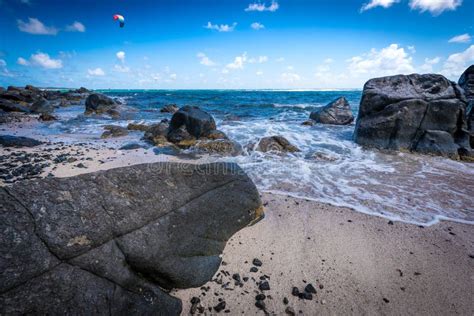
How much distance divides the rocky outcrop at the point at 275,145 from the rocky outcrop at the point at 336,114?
356 inches

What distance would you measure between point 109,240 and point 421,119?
39.1 ft

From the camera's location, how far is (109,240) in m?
2.45

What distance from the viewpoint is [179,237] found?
117 inches

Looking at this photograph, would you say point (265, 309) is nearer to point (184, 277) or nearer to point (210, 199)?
point (184, 277)

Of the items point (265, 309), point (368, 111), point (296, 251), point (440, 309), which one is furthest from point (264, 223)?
point (368, 111)

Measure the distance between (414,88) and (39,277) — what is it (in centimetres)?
1336

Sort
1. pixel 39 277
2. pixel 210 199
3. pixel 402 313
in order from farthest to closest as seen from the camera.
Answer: pixel 210 199 → pixel 402 313 → pixel 39 277

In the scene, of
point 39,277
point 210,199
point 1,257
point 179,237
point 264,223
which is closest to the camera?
point 1,257

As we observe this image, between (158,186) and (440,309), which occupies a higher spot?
(158,186)

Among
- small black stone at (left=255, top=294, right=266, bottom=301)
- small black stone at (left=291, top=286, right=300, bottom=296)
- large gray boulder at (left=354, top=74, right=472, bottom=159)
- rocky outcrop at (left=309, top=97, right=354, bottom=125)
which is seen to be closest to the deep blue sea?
large gray boulder at (left=354, top=74, right=472, bottom=159)

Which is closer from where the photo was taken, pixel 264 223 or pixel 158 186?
pixel 158 186

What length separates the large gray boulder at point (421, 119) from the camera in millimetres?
9469

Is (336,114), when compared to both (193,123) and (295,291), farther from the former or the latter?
(295,291)

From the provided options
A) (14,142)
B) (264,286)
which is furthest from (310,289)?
(14,142)
